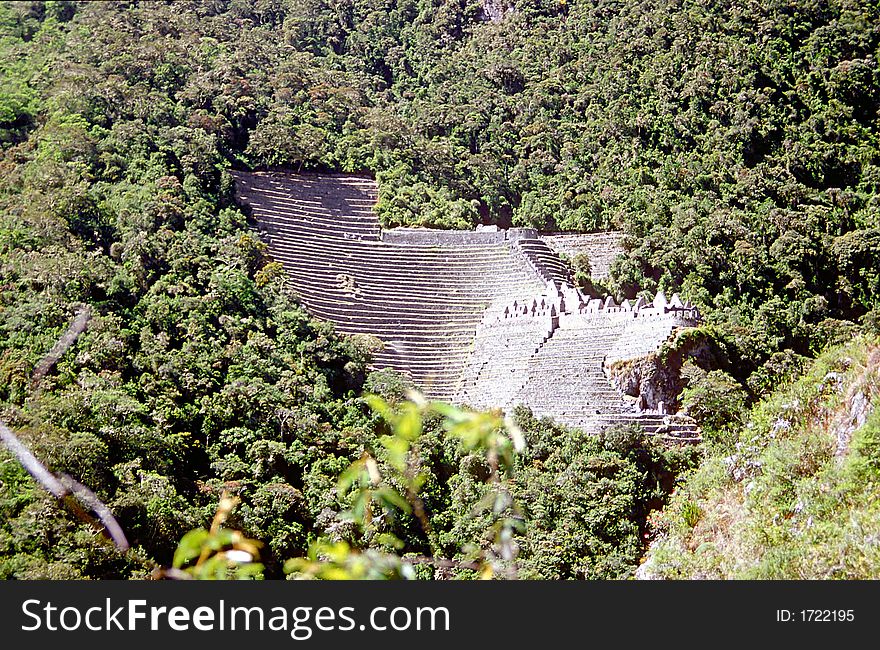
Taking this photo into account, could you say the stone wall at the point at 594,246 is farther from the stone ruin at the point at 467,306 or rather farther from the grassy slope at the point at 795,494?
the grassy slope at the point at 795,494

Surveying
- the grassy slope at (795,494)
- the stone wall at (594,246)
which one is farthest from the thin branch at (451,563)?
the stone wall at (594,246)

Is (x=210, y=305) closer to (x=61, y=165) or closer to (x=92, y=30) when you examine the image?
(x=61, y=165)

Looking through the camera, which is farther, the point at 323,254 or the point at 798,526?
the point at 323,254

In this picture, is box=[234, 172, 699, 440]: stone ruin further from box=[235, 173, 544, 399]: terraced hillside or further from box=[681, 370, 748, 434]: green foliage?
box=[681, 370, 748, 434]: green foliage

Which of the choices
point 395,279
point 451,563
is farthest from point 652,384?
point 451,563

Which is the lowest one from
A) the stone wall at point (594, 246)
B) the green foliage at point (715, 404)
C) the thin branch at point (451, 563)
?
the green foliage at point (715, 404)
